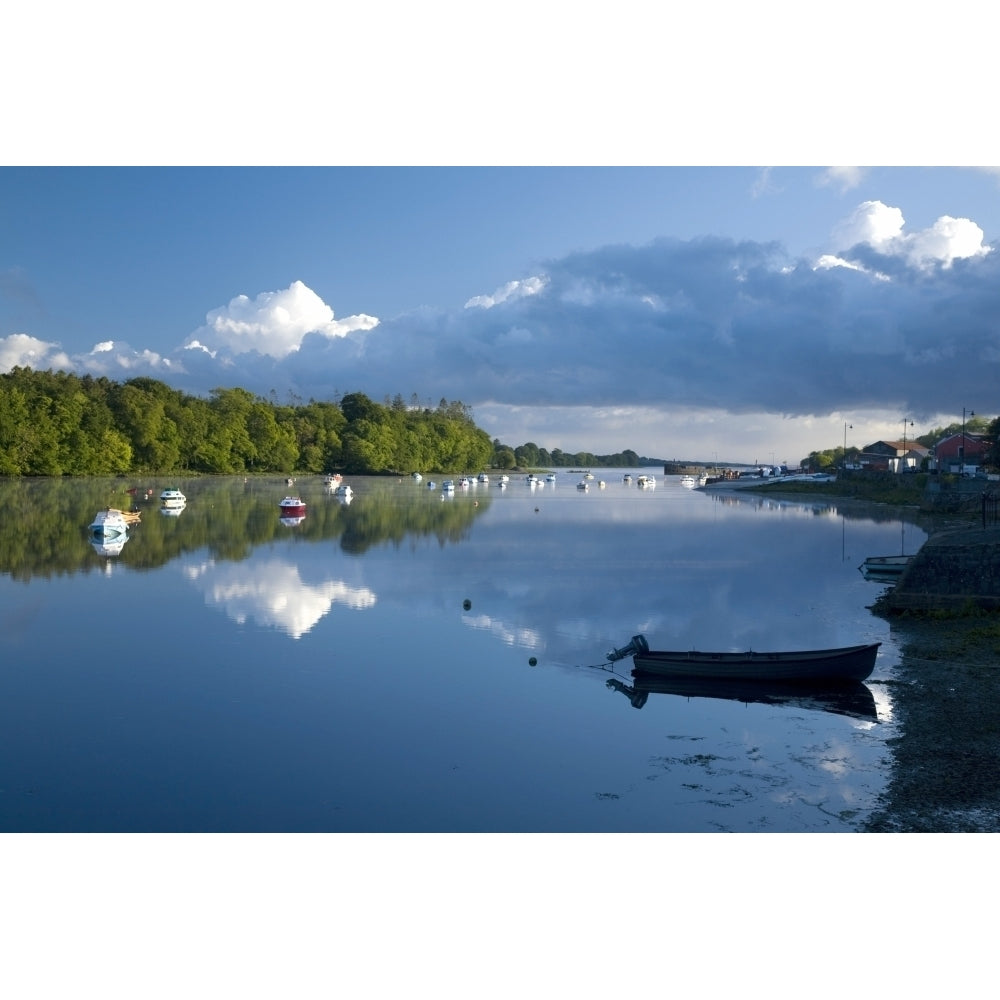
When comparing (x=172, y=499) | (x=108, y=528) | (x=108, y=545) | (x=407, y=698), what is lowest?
(x=407, y=698)

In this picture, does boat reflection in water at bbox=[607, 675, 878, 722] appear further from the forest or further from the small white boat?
the forest

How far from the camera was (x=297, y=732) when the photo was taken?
1603 cm

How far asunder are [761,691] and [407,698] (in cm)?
685

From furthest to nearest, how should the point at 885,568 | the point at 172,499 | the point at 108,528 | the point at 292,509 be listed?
the point at 172,499 → the point at 292,509 → the point at 108,528 → the point at 885,568

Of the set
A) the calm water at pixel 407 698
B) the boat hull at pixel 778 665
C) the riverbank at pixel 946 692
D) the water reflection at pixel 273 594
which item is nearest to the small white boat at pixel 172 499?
the calm water at pixel 407 698

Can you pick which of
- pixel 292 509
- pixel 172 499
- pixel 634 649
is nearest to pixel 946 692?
pixel 634 649

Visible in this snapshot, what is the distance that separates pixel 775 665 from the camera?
60.2ft

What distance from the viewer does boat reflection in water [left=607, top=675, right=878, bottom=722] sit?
17.7 m

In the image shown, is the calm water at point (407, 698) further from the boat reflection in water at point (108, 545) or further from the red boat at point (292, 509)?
the red boat at point (292, 509)

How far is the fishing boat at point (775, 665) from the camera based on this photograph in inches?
715

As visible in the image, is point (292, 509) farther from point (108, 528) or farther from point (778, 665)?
point (778, 665)

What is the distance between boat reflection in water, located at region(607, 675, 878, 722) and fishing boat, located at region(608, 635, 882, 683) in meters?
0.12

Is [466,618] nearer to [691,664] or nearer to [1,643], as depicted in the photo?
[691,664]

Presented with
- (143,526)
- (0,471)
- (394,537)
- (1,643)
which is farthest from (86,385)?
(1,643)
